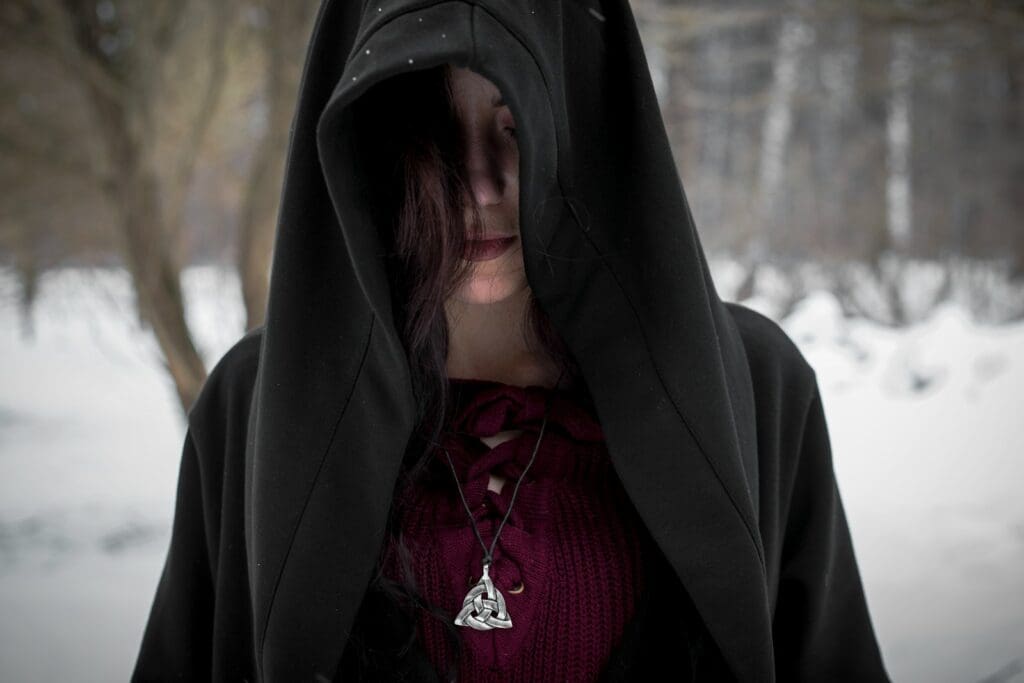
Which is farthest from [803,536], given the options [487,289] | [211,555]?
[211,555]

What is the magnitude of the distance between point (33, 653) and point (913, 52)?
700 cm

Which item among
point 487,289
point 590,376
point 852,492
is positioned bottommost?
point 852,492

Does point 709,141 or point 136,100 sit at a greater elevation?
point 709,141

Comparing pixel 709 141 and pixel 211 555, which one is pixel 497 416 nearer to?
pixel 211 555

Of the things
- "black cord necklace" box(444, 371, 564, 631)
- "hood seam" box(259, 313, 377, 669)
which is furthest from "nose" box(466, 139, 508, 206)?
"black cord necklace" box(444, 371, 564, 631)

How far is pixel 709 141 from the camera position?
793 cm

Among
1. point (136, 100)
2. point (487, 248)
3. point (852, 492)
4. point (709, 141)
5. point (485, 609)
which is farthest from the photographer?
point (709, 141)

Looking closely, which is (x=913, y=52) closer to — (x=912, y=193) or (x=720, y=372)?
(x=912, y=193)

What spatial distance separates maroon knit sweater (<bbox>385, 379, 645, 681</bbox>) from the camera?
110cm

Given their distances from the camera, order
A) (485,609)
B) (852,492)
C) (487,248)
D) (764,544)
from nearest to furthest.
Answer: (485,609)
(487,248)
(764,544)
(852,492)

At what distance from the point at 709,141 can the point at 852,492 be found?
5.11m

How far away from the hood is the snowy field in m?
1.94

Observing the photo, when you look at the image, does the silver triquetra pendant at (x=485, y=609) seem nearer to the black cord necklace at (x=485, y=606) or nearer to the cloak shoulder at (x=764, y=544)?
the black cord necklace at (x=485, y=606)

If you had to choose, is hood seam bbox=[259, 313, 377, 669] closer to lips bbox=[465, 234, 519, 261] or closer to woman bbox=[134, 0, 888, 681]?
woman bbox=[134, 0, 888, 681]
